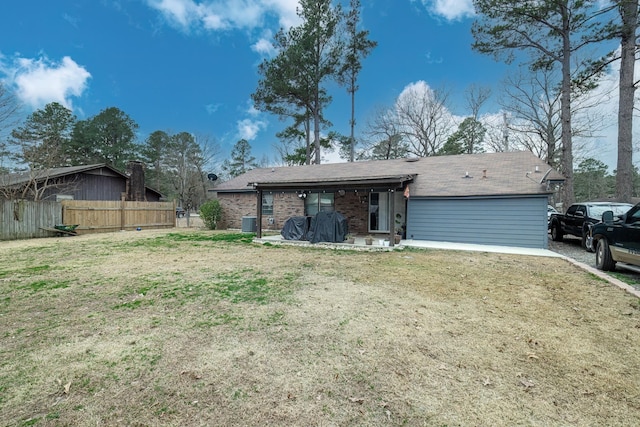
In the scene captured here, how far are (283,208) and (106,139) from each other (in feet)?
98.0

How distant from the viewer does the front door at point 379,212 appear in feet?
41.0

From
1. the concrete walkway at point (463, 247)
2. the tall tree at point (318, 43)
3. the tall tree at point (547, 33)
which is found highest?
the tall tree at point (318, 43)

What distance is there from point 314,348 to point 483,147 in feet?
92.0

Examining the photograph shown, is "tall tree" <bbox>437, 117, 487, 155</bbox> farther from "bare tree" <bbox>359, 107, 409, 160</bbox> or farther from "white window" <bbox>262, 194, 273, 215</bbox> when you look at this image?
"white window" <bbox>262, 194, 273, 215</bbox>

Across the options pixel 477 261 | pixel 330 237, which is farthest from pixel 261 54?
pixel 477 261

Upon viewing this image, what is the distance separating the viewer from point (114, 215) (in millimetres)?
15602

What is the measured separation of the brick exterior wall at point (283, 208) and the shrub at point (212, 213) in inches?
11.3

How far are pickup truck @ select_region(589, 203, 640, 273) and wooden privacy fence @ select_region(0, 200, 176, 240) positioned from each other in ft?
63.9

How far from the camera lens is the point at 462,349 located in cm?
296

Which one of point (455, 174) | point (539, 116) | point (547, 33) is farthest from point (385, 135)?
point (455, 174)

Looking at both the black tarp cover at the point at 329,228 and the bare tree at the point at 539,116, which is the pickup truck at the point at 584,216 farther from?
the bare tree at the point at 539,116

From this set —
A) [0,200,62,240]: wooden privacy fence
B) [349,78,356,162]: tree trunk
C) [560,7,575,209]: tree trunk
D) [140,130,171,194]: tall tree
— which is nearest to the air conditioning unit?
[0,200,62,240]: wooden privacy fence

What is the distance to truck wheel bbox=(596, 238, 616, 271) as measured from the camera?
6.40 metres

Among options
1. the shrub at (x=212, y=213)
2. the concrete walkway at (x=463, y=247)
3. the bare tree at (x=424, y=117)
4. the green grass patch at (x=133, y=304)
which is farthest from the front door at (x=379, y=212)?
the bare tree at (x=424, y=117)
